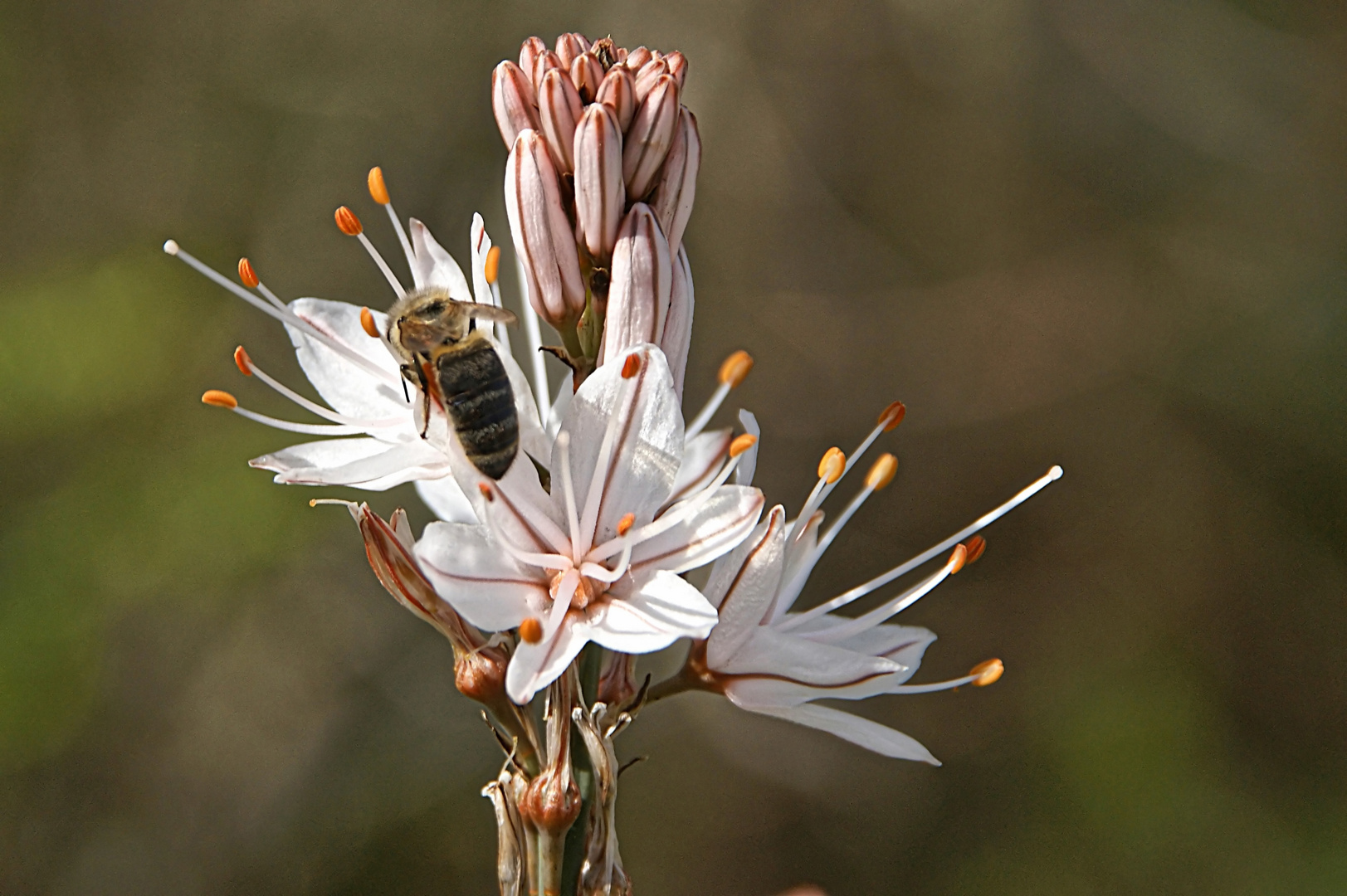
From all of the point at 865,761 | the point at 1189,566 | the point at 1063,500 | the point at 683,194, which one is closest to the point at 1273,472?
the point at 1189,566

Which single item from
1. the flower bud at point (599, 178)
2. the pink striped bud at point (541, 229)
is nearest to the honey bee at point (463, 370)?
the pink striped bud at point (541, 229)

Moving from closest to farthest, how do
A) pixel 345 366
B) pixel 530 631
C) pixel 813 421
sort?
pixel 530 631 → pixel 345 366 → pixel 813 421

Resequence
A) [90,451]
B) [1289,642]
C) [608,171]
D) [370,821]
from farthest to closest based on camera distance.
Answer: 1. [1289,642]
2. [370,821]
3. [90,451]
4. [608,171]

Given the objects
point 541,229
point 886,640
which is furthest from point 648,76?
point 886,640

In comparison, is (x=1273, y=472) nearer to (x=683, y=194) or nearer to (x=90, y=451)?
(x=683, y=194)

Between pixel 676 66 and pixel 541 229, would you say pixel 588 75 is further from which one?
pixel 541 229

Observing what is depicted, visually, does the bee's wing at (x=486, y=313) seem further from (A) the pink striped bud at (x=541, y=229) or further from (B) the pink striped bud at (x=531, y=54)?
(B) the pink striped bud at (x=531, y=54)
